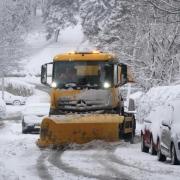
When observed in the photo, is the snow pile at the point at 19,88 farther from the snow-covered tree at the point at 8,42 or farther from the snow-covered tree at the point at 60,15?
the snow-covered tree at the point at 60,15

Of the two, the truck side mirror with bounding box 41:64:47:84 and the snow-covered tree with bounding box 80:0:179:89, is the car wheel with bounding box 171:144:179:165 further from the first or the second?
the snow-covered tree with bounding box 80:0:179:89

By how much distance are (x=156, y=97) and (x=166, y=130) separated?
17.1 m

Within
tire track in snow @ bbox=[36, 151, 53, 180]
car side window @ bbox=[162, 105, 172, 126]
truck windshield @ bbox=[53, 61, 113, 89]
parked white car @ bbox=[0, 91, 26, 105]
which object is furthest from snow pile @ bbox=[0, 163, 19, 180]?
parked white car @ bbox=[0, 91, 26, 105]

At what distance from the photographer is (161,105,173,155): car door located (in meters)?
17.2

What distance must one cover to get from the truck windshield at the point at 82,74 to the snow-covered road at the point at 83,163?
2.29 metres

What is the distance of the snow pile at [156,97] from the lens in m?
31.4

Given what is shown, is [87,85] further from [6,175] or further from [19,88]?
[19,88]

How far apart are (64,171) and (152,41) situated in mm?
30456

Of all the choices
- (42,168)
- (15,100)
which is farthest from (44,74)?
(15,100)

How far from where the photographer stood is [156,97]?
34.7m

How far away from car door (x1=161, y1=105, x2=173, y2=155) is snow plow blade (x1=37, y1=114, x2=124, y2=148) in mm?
3798

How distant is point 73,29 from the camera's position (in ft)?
395

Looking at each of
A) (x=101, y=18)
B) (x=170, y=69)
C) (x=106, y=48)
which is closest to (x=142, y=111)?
(x=170, y=69)

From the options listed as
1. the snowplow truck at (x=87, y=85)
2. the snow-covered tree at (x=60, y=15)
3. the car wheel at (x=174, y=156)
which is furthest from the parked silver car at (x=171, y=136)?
the snow-covered tree at (x=60, y=15)
